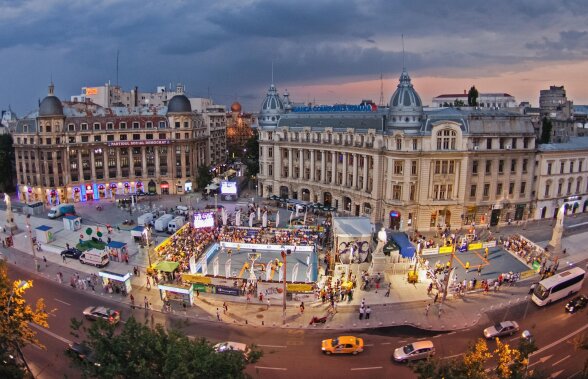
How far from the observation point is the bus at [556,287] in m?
47.8

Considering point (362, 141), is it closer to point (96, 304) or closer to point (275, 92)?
point (275, 92)

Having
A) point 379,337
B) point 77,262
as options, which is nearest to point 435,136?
point 379,337

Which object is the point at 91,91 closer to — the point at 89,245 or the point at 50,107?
the point at 50,107

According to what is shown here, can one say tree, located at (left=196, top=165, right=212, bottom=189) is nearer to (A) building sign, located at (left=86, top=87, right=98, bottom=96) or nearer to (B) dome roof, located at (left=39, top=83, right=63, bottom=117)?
(B) dome roof, located at (left=39, top=83, right=63, bottom=117)

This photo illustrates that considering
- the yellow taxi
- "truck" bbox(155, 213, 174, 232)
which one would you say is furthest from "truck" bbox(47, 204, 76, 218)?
the yellow taxi

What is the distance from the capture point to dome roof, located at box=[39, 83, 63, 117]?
9775 centimetres

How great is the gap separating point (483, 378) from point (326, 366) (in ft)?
52.5

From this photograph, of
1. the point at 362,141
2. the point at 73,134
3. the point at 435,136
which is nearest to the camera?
the point at 435,136

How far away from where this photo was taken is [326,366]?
124 feet

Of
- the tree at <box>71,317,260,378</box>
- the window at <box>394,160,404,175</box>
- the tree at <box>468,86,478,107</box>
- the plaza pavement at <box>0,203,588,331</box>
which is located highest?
the tree at <box>468,86,478,107</box>

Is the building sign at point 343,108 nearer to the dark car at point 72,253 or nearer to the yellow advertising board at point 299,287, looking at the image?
the yellow advertising board at point 299,287

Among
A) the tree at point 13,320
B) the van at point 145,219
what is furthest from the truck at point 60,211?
the tree at point 13,320

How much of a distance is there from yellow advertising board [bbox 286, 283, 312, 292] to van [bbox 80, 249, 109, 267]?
93.6ft

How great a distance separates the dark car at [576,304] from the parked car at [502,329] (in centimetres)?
912
